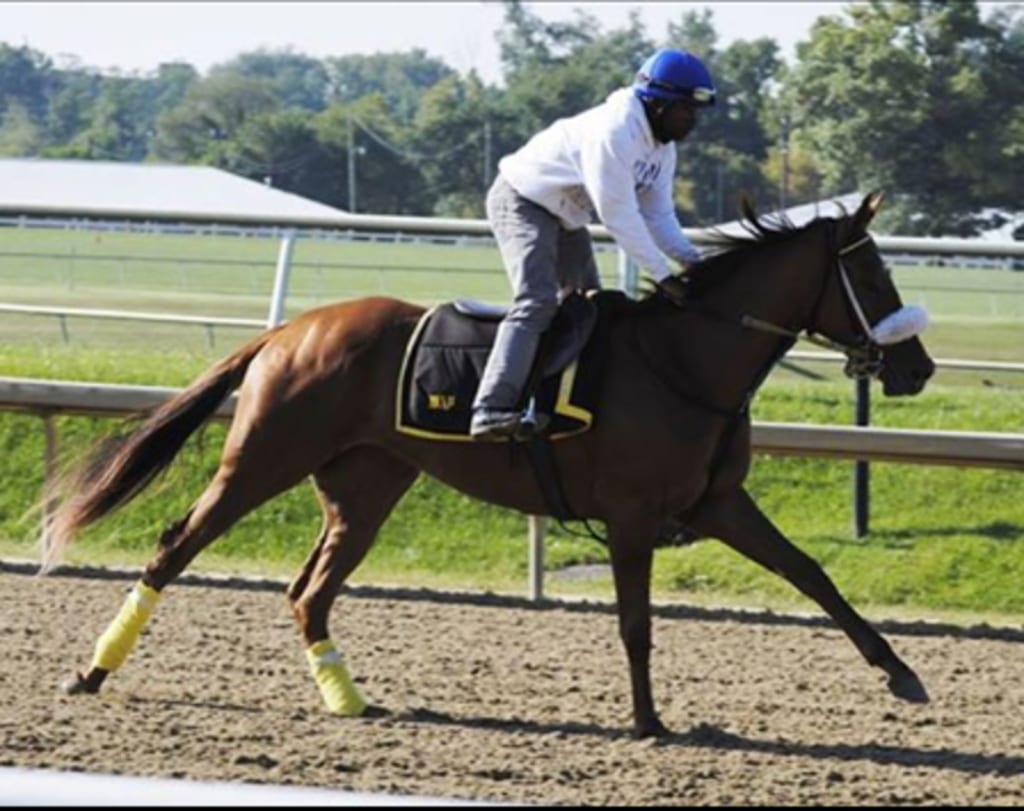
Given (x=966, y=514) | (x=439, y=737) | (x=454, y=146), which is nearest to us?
(x=439, y=737)

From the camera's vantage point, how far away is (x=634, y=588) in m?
7.12

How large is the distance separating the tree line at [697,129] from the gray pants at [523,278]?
12.4 ft

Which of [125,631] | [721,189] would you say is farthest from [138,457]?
[721,189]

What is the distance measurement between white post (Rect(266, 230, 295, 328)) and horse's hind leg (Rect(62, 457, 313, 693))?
447 centimetres

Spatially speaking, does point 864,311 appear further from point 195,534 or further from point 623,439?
point 195,534

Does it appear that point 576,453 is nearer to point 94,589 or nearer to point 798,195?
point 94,589

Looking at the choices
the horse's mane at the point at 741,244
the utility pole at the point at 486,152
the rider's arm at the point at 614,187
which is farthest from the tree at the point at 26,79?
the rider's arm at the point at 614,187

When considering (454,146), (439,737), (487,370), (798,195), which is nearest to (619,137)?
(487,370)

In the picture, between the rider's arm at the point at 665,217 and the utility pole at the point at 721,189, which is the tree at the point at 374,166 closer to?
the utility pole at the point at 721,189

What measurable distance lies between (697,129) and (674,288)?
8.44 m

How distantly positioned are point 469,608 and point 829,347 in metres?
3.29

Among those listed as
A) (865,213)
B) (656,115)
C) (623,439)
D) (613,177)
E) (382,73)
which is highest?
(656,115)

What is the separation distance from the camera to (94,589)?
1016 centimetres

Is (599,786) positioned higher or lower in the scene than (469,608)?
higher
